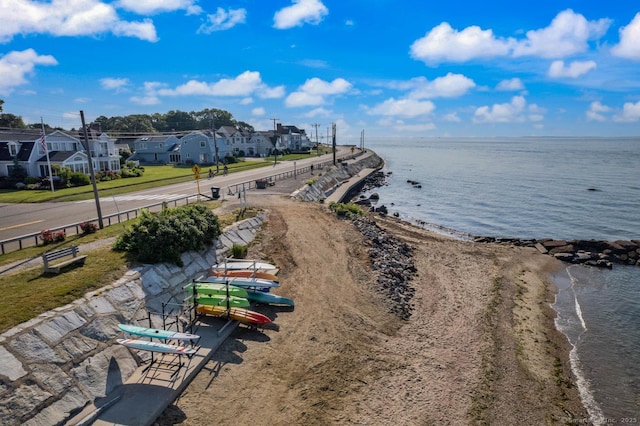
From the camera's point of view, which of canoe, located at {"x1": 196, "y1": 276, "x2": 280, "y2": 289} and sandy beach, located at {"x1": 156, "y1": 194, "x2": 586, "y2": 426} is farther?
canoe, located at {"x1": 196, "y1": 276, "x2": 280, "y2": 289}

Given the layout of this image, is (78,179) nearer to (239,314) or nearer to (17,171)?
(17,171)

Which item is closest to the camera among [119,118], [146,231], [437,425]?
[437,425]

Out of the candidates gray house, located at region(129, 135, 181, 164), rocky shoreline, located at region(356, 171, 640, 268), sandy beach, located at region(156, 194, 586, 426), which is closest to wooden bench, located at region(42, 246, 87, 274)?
sandy beach, located at region(156, 194, 586, 426)

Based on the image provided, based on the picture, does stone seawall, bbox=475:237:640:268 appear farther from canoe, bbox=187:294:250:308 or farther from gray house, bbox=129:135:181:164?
gray house, bbox=129:135:181:164

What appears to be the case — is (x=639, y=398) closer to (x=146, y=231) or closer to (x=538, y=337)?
(x=538, y=337)

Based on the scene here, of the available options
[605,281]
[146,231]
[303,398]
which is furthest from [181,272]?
[605,281]

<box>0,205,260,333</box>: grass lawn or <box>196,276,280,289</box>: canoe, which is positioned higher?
<box>0,205,260,333</box>: grass lawn

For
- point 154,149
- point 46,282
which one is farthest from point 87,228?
point 154,149
